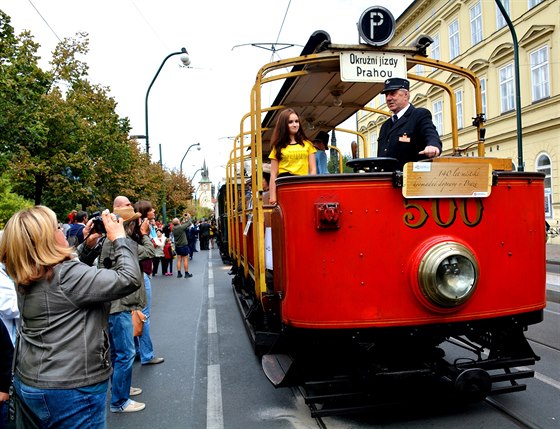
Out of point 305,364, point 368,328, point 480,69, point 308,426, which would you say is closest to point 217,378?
point 308,426

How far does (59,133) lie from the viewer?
13.1m

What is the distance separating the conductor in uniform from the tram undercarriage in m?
1.43

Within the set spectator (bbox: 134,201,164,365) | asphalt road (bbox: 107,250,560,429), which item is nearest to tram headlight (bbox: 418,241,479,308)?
asphalt road (bbox: 107,250,560,429)

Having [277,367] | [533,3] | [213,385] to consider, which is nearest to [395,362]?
[277,367]

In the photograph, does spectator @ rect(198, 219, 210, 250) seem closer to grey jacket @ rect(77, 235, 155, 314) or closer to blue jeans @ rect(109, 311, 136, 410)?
grey jacket @ rect(77, 235, 155, 314)

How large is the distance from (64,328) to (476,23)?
25.1 m

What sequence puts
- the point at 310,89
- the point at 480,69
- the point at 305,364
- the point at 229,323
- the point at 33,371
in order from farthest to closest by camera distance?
the point at 480,69 < the point at 229,323 < the point at 310,89 < the point at 305,364 < the point at 33,371

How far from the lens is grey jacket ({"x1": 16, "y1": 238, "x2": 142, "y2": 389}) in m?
2.27

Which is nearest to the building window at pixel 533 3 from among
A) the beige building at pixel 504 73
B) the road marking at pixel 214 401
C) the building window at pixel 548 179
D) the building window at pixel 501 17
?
the beige building at pixel 504 73

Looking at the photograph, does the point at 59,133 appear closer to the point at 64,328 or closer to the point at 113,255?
the point at 113,255

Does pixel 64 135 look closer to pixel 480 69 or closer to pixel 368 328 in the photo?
pixel 368 328

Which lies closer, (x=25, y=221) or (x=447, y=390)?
(x=25, y=221)

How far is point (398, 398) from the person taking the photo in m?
3.99

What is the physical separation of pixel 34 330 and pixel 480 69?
958 inches
